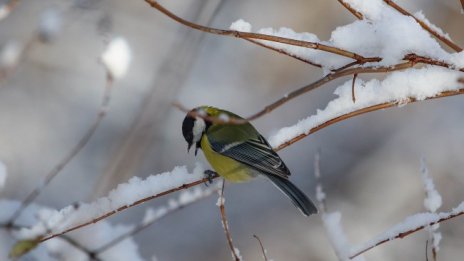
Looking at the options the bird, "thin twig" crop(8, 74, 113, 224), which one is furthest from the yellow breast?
"thin twig" crop(8, 74, 113, 224)

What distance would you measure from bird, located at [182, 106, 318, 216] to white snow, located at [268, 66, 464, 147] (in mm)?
1300

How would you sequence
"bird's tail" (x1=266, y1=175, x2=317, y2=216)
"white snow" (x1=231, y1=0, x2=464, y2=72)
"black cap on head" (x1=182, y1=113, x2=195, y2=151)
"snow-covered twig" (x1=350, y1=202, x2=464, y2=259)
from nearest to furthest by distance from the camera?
"white snow" (x1=231, y1=0, x2=464, y2=72)
"snow-covered twig" (x1=350, y1=202, x2=464, y2=259)
"bird's tail" (x1=266, y1=175, x2=317, y2=216)
"black cap on head" (x1=182, y1=113, x2=195, y2=151)

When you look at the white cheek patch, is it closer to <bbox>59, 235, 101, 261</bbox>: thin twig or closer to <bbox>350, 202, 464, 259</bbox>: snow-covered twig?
<bbox>59, 235, 101, 261</bbox>: thin twig

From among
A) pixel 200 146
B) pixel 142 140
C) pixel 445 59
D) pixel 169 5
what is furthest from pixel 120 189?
pixel 169 5

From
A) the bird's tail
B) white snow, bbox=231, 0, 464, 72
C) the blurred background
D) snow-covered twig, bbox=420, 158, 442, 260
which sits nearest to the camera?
white snow, bbox=231, 0, 464, 72

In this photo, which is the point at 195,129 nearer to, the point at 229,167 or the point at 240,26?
the point at 229,167

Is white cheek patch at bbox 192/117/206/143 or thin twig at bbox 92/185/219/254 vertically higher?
white cheek patch at bbox 192/117/206/143

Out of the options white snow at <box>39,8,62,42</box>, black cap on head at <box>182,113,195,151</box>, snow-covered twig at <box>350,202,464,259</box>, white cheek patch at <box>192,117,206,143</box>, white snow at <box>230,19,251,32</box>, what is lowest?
snow-covered twig at <box>350,202,464,259</box>

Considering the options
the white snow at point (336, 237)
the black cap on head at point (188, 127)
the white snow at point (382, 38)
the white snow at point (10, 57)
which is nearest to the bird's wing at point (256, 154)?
the black cap on head at point (188, 127)

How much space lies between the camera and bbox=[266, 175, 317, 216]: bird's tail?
109 inches

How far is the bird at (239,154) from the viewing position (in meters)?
2.98

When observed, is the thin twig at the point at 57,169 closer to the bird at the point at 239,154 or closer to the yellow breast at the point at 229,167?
the bird at the point at 239,154

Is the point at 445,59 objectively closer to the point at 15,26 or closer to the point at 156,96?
the point at 156,96

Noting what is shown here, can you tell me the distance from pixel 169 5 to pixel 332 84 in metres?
1.87
